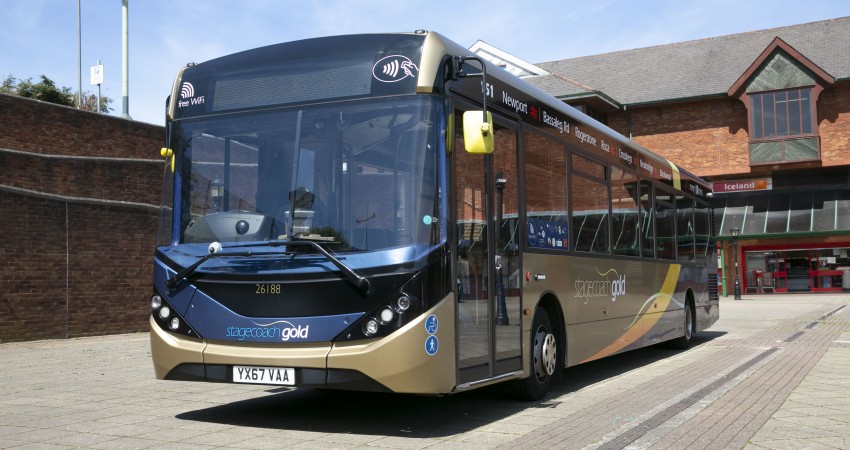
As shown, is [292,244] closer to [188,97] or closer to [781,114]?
[188,97]

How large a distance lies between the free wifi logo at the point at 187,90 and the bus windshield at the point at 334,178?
2.33 ft

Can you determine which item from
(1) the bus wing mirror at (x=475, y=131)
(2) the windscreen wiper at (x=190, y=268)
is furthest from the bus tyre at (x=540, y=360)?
(2) the windscreen wiper at (x=190, y=268)

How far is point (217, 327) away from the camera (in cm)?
692

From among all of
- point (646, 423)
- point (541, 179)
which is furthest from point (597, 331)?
point (646, 423)

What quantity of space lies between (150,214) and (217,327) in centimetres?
1221

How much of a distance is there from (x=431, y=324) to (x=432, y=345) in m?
0.16

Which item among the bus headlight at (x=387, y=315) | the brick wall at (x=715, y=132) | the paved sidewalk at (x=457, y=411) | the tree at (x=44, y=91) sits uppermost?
the tree at (x=44, y=91)

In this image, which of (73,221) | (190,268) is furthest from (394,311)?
(73,221)

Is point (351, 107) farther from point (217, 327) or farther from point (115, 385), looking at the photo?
point (115, 385)

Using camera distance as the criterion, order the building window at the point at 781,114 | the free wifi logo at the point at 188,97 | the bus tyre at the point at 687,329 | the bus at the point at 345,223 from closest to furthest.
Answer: the bus at the point at 345,223, the free wifi logo at the point at 188,97, the bus tyre at the point at 687,329, the building window at the point at 781,114

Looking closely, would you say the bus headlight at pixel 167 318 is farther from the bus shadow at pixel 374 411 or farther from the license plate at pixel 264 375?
→ the bus shadow at pixel 374 411

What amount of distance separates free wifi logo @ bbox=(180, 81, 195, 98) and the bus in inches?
1.0

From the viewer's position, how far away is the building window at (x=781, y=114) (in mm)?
42250

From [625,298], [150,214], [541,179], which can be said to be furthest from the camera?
[150,214]
